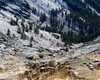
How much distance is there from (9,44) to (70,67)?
3492 inches

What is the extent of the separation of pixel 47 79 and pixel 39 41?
116 m

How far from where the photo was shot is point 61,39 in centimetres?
18712

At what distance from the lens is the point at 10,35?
159 m

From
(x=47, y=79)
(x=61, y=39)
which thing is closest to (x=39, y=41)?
(x=61, y=39)

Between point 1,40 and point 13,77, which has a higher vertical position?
point 13,77

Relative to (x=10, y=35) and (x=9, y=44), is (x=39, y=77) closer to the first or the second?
(x=9, y=44)

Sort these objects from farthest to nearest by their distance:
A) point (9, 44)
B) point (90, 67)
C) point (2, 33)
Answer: point (2, 33) < point (9, 44) < point (90, 67)

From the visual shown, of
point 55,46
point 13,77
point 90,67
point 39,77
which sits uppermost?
point 90,67

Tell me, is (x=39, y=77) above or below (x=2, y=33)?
above

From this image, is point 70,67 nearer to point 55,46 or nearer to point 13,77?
point 13,77

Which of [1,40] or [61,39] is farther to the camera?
[61,39]

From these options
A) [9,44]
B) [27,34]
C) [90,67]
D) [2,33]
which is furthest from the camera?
[27,34]

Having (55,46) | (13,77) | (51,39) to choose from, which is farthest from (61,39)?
(13,77)

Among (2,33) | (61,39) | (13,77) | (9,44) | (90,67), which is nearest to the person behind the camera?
(90,67)
